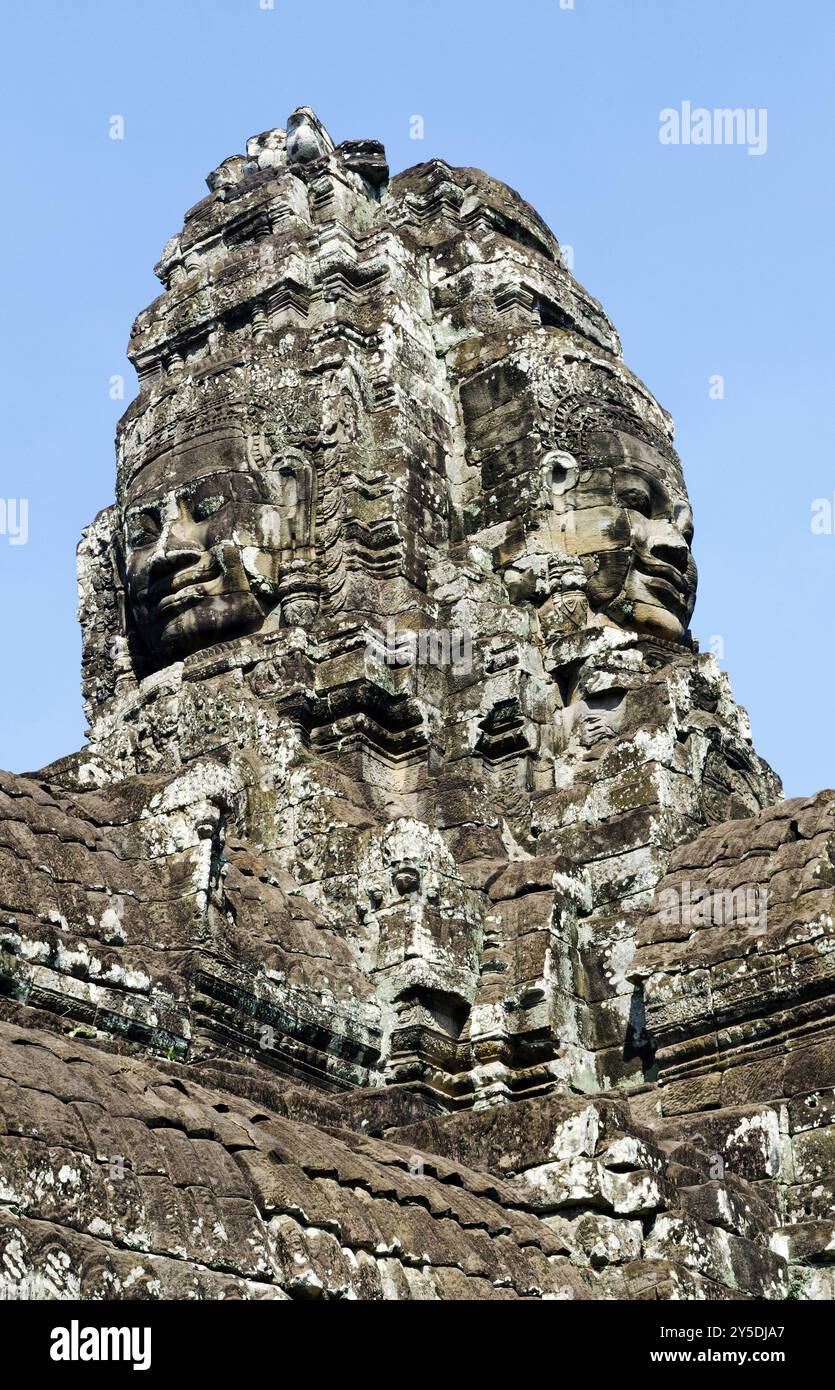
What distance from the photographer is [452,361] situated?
20.5 meters

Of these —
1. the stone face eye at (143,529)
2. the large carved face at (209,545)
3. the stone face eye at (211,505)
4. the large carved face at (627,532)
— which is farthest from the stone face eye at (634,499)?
the stone face eye at (143,529)

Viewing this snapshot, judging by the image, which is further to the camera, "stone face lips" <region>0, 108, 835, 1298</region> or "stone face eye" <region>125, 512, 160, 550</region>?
"stone face eye" <region>125, 512, 160, 550</region>

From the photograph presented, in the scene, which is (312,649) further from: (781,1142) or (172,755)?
(781,1142)

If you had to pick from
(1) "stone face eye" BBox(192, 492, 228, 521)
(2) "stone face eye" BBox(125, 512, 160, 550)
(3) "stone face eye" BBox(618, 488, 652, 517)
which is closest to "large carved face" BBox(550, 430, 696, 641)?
(3) "stone face eye" BBox(618, 488, 652, 517)

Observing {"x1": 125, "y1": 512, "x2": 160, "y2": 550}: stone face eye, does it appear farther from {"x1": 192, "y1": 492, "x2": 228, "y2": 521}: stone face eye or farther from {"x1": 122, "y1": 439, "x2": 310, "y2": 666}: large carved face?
{"x1": 192, "y1": 492, "x2": 228, "y2": 521}: stone face eye

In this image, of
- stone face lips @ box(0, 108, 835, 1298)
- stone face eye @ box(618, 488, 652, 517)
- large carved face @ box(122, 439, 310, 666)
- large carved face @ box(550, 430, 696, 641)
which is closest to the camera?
stone face lips @ box(0, 108, 835, 1298)

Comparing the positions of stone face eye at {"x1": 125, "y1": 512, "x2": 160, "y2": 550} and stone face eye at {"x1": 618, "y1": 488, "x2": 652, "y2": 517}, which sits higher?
stone face eye at {"x1": 618, "y1": 488, "x2": 652, "y2": 517}

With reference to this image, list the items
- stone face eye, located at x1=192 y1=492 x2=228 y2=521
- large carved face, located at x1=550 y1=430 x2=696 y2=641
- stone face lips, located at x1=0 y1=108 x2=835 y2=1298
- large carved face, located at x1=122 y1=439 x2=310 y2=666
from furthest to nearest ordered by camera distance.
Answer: large carved face, located at x1=550 y1=430 x2=696 y2=641 < stone face eye, located at x1=192 y1=492 x2=228 y2=521 < large carved face, located at x1=122 y1=439 x2=310 y2=666 < stone face lips, located at x1=0 y1=108 x2=835 y2=1298

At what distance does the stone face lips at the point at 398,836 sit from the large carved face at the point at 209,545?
4 cm

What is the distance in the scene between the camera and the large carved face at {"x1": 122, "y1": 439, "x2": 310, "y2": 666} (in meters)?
18.2

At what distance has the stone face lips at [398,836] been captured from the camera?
411 inches

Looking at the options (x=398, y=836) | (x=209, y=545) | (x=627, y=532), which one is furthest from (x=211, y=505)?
(x=398, y=836)

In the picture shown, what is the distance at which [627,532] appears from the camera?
18594 millimetres

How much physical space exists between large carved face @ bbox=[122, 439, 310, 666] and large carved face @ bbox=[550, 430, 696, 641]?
2396mm
